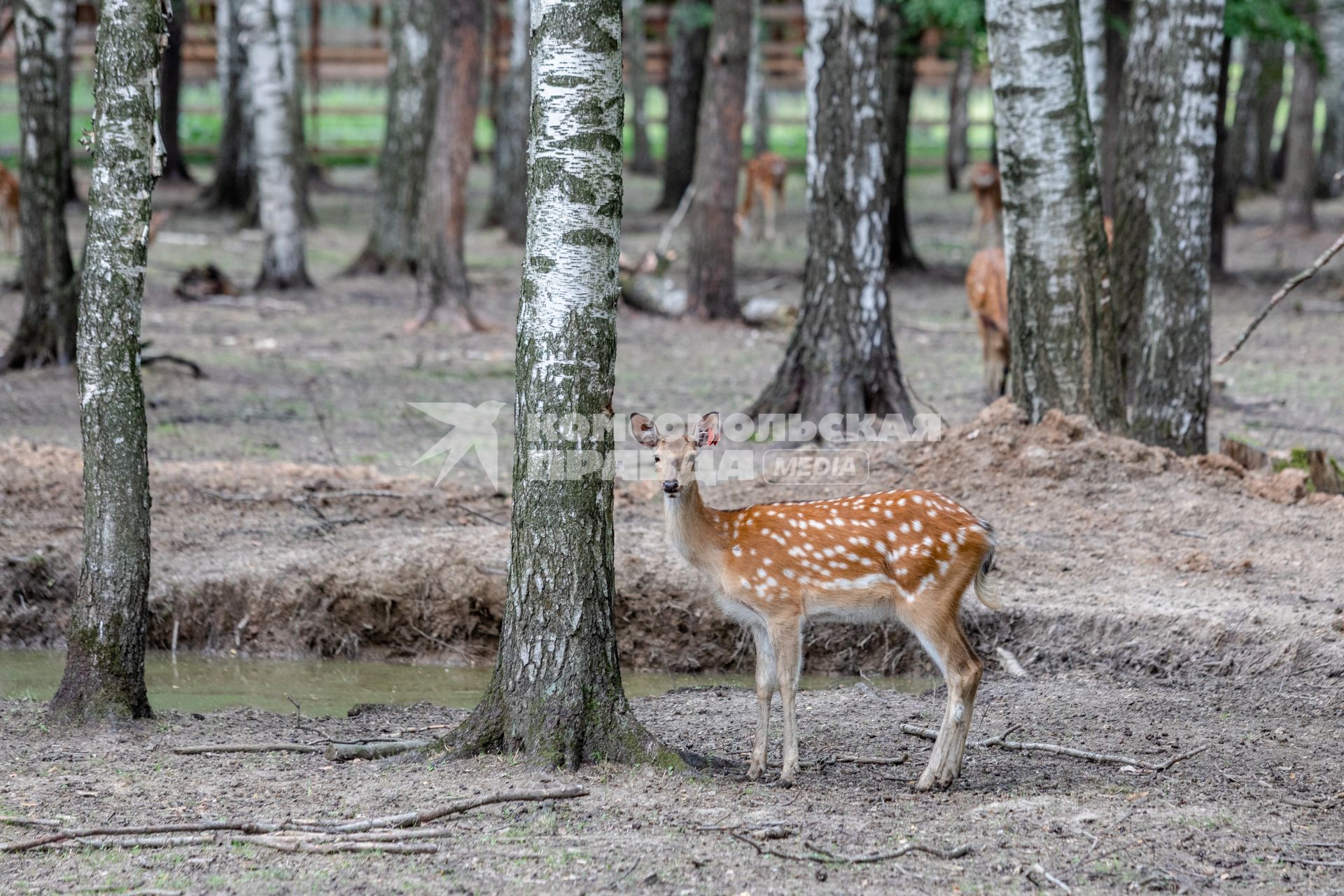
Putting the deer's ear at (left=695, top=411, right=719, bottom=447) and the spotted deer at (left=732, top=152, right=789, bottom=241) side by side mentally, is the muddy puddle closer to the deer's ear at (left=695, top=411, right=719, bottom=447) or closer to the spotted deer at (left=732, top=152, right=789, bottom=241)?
the deer's ear at (left=695, top=411, right=719, bottom=447)

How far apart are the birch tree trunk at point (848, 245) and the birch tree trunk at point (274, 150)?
31.1ft

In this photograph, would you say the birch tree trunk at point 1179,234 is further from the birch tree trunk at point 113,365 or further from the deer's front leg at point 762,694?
the birch tree trunk at point 113,365

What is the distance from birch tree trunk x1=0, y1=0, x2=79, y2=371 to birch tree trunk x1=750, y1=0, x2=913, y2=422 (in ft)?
20.8

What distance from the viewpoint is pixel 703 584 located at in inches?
285

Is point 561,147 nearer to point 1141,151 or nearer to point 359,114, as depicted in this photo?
point 1141,151

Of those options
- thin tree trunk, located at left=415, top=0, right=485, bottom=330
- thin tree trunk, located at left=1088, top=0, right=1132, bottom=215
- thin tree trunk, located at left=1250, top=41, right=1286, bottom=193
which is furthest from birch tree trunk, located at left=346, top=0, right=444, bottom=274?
thin tree trunk, located at left=1250, top=41, right=1286, bottom=193

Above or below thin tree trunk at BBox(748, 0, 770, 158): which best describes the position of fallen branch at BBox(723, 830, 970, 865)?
below

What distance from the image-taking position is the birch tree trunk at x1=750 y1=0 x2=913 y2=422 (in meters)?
11.1

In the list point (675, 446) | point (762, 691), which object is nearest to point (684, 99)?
point (675, 446)

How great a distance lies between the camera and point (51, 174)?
12758 mm

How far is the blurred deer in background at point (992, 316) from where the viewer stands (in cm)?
1255

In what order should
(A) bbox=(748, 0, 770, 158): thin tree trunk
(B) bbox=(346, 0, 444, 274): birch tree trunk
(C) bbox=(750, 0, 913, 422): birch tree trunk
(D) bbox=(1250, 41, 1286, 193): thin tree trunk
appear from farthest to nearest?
(A) bbox=(748, 0, 770, 158): thin tree trunk → (D) bbox=(1250, 41, 1286, 193): thin tree trunk → (B) bbox=(346, 0, 444, 274): birch tree trunk → (C) bbox=(750, 0, 913, 422): birch tree trunk

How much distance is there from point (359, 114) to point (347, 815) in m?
38.3

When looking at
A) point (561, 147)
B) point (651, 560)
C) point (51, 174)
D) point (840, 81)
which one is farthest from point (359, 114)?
point (561, 147)
